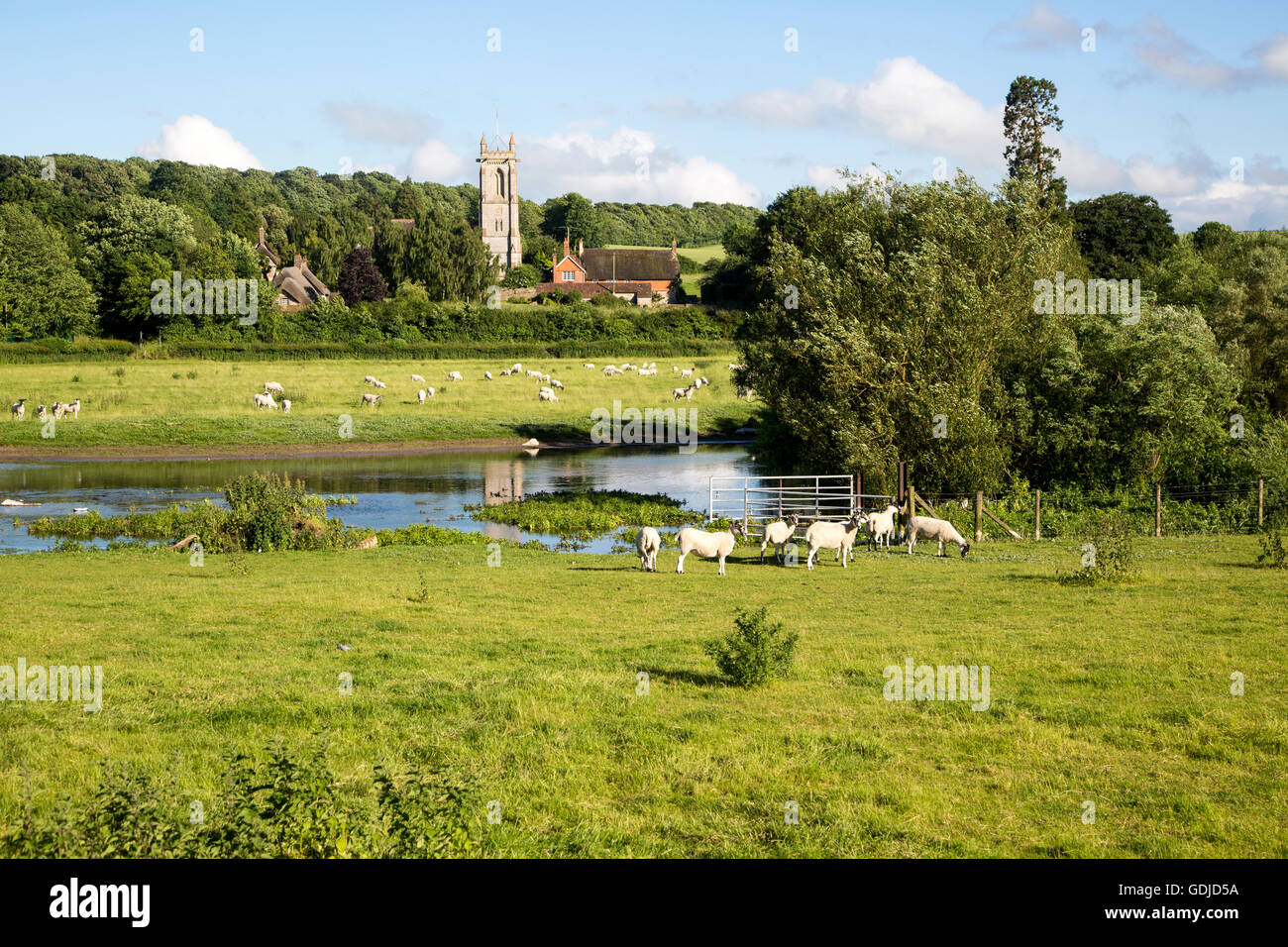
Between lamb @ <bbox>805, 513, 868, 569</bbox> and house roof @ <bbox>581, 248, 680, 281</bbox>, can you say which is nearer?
lamb @ <bbox>805, 513, 868, 569</bbox>

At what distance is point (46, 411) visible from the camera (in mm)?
54125

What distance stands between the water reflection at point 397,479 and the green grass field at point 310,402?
357 centimetres

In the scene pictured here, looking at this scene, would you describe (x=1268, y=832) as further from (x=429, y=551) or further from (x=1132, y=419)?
(x=1132, y=419)

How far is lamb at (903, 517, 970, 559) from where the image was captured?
26.7 meters

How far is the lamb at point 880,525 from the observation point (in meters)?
27.2

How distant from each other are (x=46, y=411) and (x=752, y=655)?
54.3 meters

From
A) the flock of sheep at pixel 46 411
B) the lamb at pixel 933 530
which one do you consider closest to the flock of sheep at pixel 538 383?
the flock of sheep at pixel 46 411

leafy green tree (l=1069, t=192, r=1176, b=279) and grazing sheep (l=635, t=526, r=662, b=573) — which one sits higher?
leafy green tree (l=1069, t=192, r=1176, b=279)

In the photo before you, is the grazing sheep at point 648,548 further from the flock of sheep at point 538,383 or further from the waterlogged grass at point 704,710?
the flock of sheep at point 538,383

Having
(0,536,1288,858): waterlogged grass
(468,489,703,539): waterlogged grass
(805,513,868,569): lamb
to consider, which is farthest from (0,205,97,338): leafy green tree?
(805,513,868,569): lamb

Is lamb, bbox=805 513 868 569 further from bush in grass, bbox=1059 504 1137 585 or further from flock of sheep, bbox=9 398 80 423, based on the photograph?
flock of sheep, bbox=9 398 80 423

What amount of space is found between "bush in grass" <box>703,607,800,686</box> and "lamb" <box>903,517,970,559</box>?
49.6 feet
